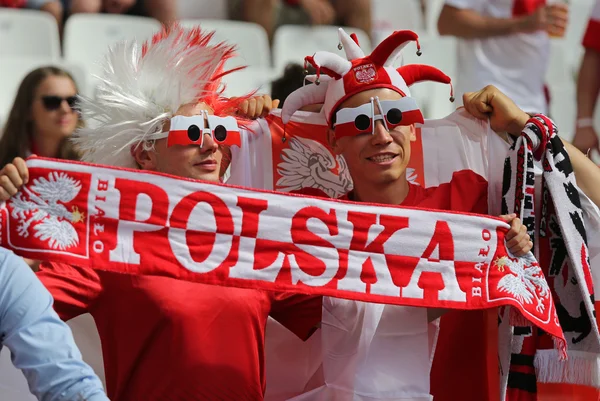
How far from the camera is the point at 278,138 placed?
12.2 feet

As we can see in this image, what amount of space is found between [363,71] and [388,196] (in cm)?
41

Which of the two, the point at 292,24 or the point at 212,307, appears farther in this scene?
the point at 292,24

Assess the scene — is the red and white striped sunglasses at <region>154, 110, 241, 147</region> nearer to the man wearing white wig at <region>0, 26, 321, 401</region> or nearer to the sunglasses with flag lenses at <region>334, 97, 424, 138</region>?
the man wearing white wig at <region>0, 26, 321, 401</region>

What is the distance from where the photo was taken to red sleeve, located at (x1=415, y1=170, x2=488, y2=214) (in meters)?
3.37

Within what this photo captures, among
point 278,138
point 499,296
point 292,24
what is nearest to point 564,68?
point 292,24

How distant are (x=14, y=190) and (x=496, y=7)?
3.23m

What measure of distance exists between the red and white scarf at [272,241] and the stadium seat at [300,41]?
143 inches

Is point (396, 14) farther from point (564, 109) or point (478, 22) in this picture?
point (478, 22)

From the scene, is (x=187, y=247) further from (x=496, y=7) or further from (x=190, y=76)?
(x=496, y=7)

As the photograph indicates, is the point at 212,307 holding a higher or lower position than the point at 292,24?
lower

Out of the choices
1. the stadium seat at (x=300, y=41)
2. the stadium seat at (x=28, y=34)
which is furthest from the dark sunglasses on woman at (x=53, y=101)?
the stadium seat at (x=300, y=41)

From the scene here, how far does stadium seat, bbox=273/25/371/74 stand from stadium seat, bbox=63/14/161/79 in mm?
820

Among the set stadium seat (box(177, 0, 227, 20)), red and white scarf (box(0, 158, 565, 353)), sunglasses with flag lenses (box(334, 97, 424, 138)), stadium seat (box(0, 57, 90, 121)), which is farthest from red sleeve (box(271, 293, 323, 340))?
stadium seat (box(177, 0, 227, 20))

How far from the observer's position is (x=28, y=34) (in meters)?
6.09
